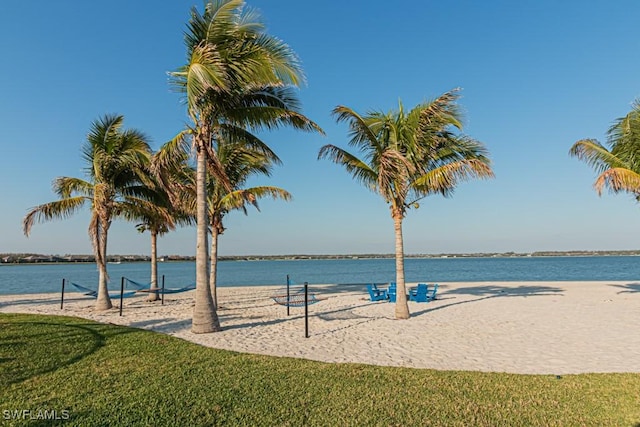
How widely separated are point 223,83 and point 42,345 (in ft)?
19.6

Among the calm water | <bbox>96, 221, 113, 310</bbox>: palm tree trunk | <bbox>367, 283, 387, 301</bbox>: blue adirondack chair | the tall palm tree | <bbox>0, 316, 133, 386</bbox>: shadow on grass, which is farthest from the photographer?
the calm water

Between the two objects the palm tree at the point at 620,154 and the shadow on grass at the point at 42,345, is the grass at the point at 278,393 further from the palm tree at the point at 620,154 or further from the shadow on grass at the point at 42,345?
the palm tree at the point at 620,154

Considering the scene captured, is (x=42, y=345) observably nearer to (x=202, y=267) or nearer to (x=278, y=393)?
(x=202, y=267)

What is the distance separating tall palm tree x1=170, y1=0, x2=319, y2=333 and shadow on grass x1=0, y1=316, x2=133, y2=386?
7.62 feet

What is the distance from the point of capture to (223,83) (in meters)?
7.73

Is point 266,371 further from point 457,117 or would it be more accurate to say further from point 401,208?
point 457,117

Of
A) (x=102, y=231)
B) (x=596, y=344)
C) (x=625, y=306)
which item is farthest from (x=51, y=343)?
(x=625, y=306)

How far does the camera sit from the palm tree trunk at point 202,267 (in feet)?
29.6

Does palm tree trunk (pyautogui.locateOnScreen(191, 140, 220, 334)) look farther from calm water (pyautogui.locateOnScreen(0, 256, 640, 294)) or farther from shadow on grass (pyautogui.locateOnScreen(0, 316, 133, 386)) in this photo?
calm water (pyautogui.locateOnScreen(0, 256, 640, 294))

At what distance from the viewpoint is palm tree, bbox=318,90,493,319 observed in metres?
10.4

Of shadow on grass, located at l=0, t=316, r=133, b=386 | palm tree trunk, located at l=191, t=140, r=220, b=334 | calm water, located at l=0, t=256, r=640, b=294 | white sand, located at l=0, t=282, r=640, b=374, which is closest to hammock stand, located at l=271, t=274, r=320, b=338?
white sand, located at l=0, t=282, r=640, b=374

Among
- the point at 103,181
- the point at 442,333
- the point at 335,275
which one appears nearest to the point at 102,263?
the point at 103,181

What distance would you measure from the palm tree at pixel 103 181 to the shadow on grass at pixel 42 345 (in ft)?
10.5

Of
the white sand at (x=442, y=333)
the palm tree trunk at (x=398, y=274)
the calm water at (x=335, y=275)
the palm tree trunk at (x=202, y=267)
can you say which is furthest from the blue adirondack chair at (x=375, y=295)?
the calm water at (x=335, y=275)
